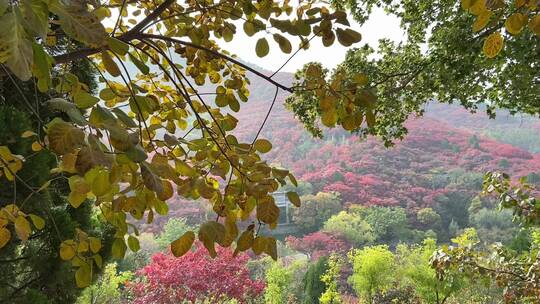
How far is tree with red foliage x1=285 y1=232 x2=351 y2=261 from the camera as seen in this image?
11734 mm

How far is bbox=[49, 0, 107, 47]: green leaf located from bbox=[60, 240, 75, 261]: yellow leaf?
490 millimetres

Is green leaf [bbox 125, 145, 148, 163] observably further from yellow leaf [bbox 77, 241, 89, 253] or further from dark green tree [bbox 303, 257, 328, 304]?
dark green tree [bbox 303, 257, 328, 304]

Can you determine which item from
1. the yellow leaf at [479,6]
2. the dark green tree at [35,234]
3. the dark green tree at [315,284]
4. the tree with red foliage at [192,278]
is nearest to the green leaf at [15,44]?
the yellow leaf at [479,6]

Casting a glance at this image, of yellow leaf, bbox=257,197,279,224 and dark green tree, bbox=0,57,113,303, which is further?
dark green tree, bbox=0,57,113,303

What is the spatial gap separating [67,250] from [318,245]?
1165cm

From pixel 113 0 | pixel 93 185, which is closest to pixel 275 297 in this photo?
pixel 113 0

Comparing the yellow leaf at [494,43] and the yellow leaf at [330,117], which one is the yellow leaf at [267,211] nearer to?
the yellow leaf at [330,117]

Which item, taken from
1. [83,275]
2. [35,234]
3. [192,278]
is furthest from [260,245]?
[192,278]

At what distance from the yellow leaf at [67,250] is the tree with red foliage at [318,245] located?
11152 mm

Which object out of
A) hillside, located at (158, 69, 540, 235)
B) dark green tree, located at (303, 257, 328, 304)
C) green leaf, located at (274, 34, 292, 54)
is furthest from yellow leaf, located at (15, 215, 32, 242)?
hillside, located at (158, 69, 540, 235)

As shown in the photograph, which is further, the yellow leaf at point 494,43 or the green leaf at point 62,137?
the yellow leaf at point 494,43

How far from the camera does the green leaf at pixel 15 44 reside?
0.96 ft

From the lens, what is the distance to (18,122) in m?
1.71

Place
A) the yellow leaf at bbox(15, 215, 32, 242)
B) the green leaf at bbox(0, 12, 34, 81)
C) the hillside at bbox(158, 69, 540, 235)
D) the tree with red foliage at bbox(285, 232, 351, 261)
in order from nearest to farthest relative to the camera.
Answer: the green leaf at bbox(0, 12, 34, 81) → the yellow leaf at bbox(15, 215, 32, 242) → the tree with red foliage at bbox(285, 232, 351, 261) → the hillside at bbox(158, 69, 540, 235)
